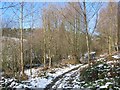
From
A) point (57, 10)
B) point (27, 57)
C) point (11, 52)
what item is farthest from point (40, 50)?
point (11, 52)

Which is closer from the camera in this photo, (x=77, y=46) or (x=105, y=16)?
(x=105, y=16)

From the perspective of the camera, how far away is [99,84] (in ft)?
20.9

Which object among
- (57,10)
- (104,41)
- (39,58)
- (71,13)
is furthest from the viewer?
(104,41)

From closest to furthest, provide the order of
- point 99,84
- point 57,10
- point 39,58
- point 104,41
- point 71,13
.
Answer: point 99,84
point 71,13
point 57,10
point 39,58
point 104,41

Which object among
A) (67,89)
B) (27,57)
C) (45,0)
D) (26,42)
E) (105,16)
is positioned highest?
(45,0)

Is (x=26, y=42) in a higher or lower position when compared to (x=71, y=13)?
lower

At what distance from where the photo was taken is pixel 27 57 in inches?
573

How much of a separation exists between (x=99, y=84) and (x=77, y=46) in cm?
931

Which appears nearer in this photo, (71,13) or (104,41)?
(71,13)

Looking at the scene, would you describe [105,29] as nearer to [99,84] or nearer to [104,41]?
[104,41]

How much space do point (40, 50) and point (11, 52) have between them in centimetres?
418

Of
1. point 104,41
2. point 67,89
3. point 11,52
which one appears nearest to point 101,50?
point 104,41

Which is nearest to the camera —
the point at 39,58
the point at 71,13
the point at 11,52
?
the point at 11,52

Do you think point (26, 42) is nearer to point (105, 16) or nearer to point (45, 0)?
point (45, 0)
